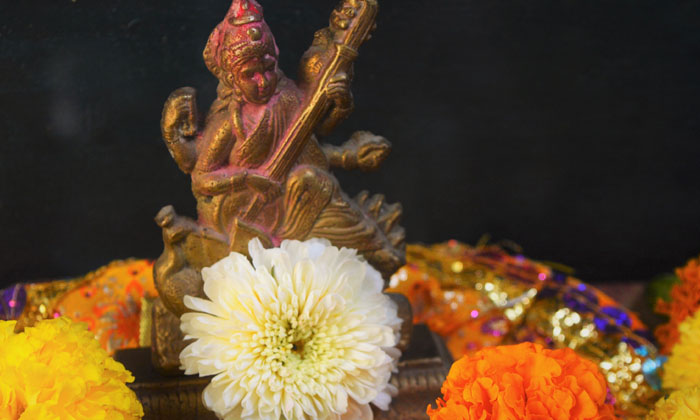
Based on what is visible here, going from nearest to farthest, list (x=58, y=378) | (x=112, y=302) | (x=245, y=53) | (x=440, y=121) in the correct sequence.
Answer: (x=58, y=378) → (x=245, y=53) → (x=112, y=302) → (x=440, y=121)

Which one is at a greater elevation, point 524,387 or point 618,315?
point 524,387

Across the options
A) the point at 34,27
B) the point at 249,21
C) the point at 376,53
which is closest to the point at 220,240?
the point at 249,21

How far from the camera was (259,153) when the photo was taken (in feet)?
2.85

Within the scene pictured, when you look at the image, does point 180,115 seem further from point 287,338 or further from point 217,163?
point 287,338

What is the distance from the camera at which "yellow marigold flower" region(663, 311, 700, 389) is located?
2.93ft

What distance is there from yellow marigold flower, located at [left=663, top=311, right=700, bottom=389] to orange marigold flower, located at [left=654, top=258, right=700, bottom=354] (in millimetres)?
281

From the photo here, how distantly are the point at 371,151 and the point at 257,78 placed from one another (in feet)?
0.57

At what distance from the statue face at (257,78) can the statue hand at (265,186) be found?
0.29ft

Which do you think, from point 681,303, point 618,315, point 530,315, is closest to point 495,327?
point 530,315

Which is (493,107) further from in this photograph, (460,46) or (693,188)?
(693,188)

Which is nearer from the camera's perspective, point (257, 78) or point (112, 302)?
point (257, 78)

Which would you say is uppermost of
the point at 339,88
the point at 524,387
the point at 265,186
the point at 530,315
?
the point at 339,88

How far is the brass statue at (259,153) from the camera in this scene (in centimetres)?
83

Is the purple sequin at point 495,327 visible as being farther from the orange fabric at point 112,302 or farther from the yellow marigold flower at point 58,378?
the yellow marigold flower at point 58,378
